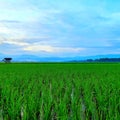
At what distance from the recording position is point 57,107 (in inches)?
148

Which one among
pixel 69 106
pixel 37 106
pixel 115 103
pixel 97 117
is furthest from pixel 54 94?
pixel 97 117

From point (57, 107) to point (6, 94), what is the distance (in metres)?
1.38

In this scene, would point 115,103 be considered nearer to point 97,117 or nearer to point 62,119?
point 97,117

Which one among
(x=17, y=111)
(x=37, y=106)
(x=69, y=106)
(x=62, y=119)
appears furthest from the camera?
(x=69, y=106)

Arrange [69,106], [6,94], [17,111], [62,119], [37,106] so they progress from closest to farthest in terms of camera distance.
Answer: [62,119] → [17,111] → [37,106] → [69,106] → [6,94]

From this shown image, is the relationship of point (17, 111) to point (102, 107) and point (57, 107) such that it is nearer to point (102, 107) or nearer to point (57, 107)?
point (57, 107)

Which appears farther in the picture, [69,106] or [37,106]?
[69,106]

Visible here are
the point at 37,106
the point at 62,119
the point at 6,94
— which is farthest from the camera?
the point at 6,94

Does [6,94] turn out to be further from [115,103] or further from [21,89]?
[115,103]

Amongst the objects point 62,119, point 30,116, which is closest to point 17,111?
point 30,116

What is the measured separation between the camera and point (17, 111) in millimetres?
3648

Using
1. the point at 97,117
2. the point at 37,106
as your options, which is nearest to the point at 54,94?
the point at 37,106

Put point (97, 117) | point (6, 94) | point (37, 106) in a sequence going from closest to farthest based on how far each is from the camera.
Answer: point (97, 117) < point (37, 106) < point (6, 94)

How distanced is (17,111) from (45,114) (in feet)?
1.36
